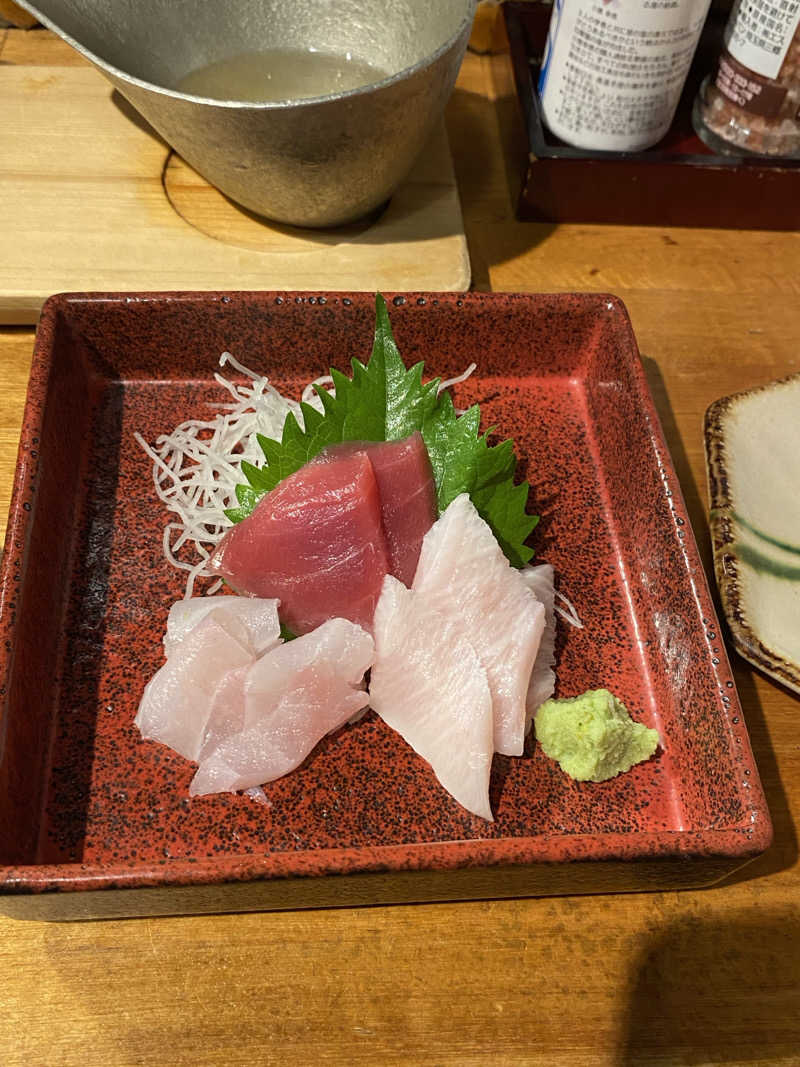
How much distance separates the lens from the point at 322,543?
123 centimetres

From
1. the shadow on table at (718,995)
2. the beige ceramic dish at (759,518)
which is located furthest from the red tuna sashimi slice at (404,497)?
the shadow on table at (718,995)

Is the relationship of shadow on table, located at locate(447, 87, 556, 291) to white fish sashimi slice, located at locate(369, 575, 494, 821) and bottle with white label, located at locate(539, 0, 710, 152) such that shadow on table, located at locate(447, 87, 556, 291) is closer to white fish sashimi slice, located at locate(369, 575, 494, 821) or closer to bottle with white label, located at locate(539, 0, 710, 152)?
bottle with white label, located at locate(539, 0, 710, 152)

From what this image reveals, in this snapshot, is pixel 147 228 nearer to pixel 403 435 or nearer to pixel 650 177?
pixel 403 435

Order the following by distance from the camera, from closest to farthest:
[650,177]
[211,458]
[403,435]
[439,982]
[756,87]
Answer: [439,982]
[403,435]
[211,458]
[756,87]
[650,177]

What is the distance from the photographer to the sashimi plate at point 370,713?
1.01m

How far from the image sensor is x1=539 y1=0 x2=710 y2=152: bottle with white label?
157cm

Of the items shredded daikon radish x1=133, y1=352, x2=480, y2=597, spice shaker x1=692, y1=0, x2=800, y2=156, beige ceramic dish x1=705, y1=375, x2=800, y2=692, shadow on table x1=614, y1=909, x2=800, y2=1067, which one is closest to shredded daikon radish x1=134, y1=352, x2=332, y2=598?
shredded daikon radish x1=133, y1=352, x2=480, y2=597

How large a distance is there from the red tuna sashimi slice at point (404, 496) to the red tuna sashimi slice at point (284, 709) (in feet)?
0.55

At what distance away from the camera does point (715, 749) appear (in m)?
1.14

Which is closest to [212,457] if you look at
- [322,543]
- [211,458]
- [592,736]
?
[211,458]

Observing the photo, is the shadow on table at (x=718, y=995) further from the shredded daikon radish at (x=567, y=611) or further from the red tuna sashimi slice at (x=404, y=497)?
the red tuna sashimi slice at (x=404, y=497)

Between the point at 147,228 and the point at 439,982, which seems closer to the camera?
the point at 439,982

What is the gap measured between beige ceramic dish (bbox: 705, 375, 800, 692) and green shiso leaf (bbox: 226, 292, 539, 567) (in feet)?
1.12

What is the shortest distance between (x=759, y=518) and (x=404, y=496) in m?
0.65
